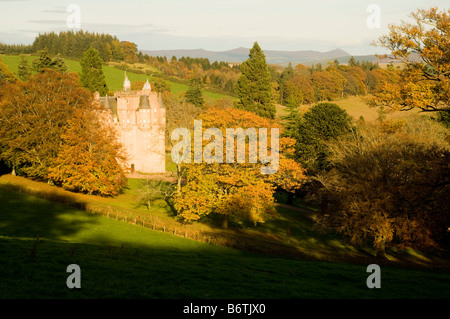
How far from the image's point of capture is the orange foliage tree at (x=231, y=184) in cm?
3788

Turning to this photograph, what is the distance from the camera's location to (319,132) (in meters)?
55.1

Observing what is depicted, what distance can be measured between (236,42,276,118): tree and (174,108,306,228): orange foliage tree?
108 feet

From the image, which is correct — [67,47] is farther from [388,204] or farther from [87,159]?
[388,204]

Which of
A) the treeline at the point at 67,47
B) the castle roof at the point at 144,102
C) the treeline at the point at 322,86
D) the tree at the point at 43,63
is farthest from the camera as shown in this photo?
the treeline at the point at 67,47

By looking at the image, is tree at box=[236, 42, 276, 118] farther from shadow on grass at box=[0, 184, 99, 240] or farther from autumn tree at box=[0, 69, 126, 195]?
shadow on grass at box=[0, 184, 99, 240]

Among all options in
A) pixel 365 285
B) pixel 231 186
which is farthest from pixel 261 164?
pixel 365 285

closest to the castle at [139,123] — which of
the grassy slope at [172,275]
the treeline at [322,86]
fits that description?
the grassy slope at [172,275]

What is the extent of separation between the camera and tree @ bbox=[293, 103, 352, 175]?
2125 inches

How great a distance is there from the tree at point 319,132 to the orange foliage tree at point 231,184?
44.8 ft

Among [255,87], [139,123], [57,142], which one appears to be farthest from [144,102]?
[57,142]

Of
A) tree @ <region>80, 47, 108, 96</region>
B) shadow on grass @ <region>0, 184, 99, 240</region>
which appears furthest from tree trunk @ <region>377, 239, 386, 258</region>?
tree @ <region>80, 47, 108, 96</region>

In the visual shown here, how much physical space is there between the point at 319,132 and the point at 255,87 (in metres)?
22.4

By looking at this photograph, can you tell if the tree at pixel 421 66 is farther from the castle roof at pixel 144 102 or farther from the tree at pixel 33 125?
the castle roof at pixel 144 102

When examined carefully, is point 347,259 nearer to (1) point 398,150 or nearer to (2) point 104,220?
(1) point 398,150
